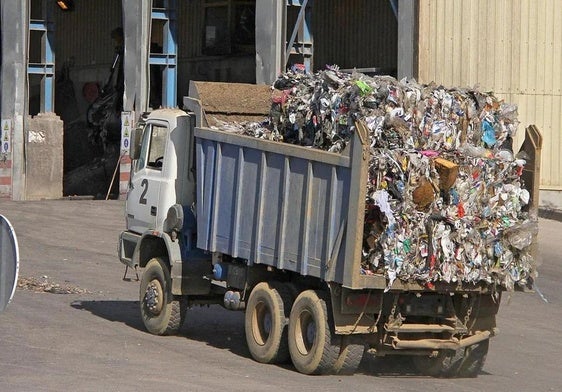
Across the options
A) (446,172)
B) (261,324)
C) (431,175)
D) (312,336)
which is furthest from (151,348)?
(446,172)

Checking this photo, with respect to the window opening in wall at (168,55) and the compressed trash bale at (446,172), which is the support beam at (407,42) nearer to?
the window opening in wall at (168,55)

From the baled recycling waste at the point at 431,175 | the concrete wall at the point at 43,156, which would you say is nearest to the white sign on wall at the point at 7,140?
the concrete wall at the point at 43,156

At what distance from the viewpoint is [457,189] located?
11.7 metres

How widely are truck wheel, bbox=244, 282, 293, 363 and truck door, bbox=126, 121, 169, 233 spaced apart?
6.59 ft

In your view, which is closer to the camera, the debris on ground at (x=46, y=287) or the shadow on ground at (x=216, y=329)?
the shadow on ground at (x=216, y=329)

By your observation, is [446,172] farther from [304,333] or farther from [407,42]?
[407,42]

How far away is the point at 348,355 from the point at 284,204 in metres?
1.61

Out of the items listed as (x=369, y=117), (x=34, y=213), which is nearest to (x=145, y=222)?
(x=369, y=117)

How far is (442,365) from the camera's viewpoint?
13.0 metres

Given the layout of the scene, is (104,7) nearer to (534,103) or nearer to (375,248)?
(534,103)

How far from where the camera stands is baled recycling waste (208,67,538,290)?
449 inches

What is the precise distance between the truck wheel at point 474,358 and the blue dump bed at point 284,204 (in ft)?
6.69

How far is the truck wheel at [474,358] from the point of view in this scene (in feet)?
42.3

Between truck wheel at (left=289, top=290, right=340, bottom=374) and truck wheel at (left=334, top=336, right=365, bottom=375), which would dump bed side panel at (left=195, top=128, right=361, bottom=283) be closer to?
truck wheel at (left=289, top=290, right=340, bottom=374)
